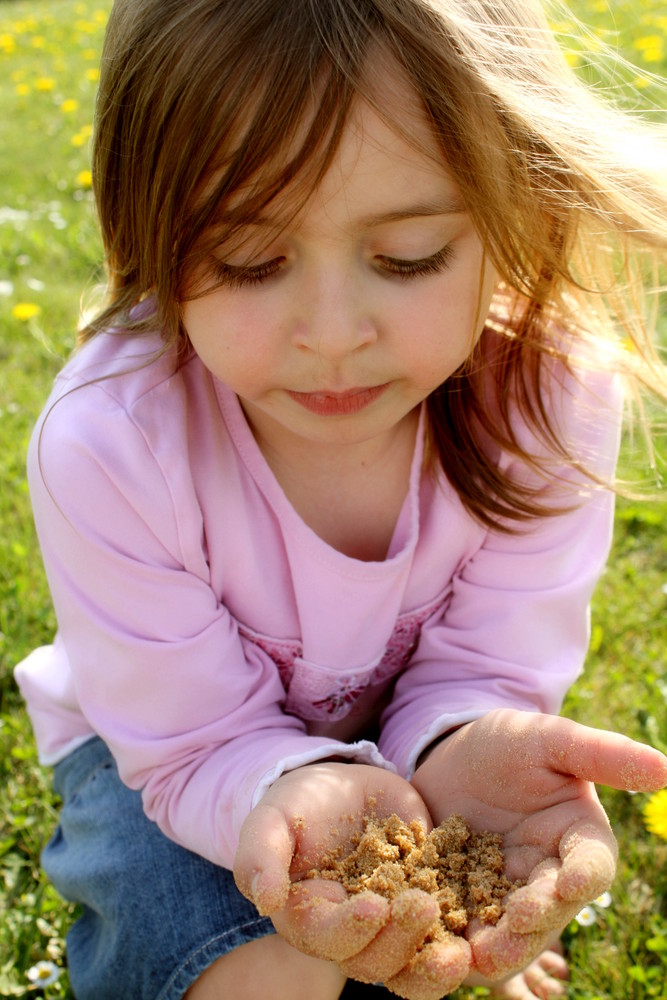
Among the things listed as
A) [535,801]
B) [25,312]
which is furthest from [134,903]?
[25,312]

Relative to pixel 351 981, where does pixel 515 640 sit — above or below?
above

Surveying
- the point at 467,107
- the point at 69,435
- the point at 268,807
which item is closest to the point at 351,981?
the point at 268,807

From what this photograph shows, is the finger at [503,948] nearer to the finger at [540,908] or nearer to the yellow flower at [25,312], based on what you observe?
the finger at [540,908]

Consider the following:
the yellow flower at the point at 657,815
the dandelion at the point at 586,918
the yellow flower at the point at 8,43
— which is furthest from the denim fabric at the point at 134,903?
the yellow flower at the point at 8,43

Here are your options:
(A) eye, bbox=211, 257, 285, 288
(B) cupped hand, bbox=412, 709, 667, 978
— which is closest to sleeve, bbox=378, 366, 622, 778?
(B) cupped hand, bbox=412, 709, 667, 978

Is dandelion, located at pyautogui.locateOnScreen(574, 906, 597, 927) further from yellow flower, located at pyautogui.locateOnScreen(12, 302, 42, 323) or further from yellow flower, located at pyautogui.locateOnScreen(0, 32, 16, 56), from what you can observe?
yellow flower, located at pyautogui.locateOnScreen(0, 32, 16, 56)

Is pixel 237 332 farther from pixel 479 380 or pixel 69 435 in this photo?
pixel 479 380
